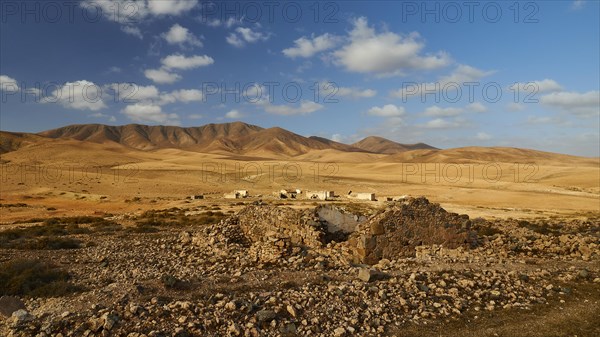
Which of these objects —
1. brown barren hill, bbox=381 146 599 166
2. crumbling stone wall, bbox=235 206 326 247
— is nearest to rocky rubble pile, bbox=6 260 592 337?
crumbling stone wall, bbox=235 206 326 247

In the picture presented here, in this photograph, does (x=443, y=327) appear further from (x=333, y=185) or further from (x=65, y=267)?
(x=333, y=185)

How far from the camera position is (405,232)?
12742 millimetres

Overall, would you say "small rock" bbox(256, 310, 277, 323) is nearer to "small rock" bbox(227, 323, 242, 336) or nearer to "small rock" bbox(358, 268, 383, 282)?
"small rock" bbox(227, 323, 242, 336)

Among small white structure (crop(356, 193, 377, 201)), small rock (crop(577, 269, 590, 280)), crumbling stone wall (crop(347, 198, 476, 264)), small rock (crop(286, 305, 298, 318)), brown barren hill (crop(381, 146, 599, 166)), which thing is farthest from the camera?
brown barren hill (crop(381, 146, 599, 166))

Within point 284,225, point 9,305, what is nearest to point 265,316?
point 9,305

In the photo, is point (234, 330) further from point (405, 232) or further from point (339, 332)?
point (405, 232)

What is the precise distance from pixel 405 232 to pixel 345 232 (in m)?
2.34

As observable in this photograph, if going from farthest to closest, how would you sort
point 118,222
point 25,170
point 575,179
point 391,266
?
point 575,179
point 25,170
point 118,222
point 391,266

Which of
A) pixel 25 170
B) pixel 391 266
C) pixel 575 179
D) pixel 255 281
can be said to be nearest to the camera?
pixel 255 281

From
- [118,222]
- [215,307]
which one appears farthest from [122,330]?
[118,222]

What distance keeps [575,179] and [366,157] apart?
120 m

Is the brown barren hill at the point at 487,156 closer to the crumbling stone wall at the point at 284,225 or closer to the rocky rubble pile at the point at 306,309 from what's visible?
the crumbling stone wall at the point at 284,225

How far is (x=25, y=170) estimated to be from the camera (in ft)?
194

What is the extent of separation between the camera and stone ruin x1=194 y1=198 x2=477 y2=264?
12.1 meters
